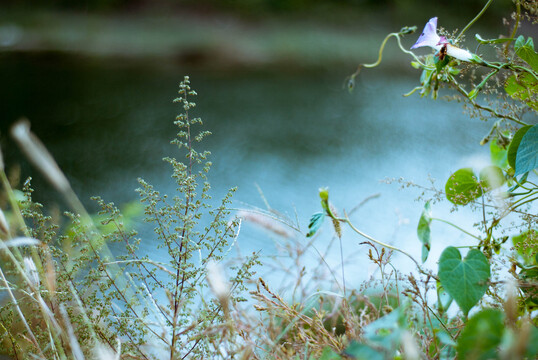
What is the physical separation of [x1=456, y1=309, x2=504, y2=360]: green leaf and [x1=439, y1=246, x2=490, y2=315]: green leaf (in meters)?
0.05

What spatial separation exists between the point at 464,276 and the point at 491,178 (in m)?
0.12

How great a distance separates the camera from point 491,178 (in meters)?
0.34

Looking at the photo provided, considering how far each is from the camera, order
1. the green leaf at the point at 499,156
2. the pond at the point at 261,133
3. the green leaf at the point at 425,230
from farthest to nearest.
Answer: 1. the pond at the point at 261,133
2. the green leaf at the point at 499,156
3. the green leaf at the point at 425,230

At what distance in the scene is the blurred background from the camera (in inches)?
33.1

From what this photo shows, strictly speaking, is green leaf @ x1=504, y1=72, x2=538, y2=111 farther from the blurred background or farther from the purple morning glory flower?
the blurred background

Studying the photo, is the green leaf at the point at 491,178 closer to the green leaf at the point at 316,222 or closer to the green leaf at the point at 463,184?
the green leaf at the point at 463,184

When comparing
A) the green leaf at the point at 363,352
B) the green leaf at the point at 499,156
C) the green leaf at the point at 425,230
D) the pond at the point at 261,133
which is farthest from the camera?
the pond at the point at 261,133

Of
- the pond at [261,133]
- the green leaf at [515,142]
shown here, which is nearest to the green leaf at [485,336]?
the green leaf at [515,142]

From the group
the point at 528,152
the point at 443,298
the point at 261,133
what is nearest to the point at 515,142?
the point at 528,152

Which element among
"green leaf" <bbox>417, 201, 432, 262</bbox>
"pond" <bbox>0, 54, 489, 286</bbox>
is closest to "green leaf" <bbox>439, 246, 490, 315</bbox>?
"green leaf" <bbox>417, 201, 432, 262</bbox>

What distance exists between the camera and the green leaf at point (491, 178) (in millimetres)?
338

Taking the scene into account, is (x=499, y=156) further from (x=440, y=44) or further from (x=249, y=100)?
(x=249, y=100)

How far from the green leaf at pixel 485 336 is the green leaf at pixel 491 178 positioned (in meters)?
0.16

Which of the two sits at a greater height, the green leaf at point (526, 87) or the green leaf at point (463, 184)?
the green leaf at point (526, 87)
